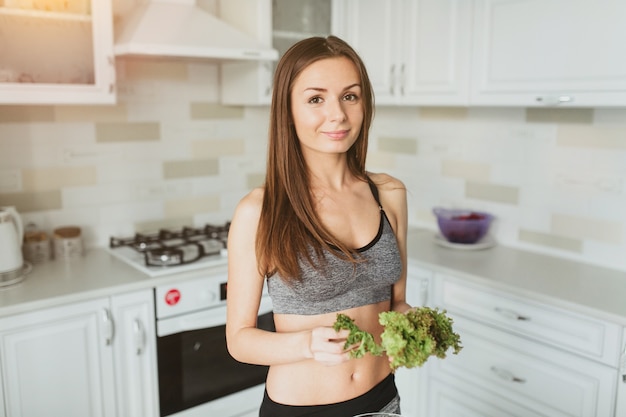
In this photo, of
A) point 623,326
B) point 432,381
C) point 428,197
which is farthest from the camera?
point 428,197

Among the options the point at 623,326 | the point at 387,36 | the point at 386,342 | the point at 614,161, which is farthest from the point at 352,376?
the point at 387,36

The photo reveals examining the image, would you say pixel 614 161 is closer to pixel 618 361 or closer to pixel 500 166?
pixel 500 166

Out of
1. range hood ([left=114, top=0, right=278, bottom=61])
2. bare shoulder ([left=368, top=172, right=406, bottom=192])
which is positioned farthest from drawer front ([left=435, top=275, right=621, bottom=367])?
range hood ([left=114, top=0, right=278, bottom=61])

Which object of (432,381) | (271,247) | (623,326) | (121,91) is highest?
(121,91)

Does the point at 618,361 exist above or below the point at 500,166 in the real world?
below

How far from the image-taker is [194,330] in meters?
2.42

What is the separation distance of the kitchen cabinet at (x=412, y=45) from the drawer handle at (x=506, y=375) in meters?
1.04

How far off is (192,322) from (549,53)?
5.40ft

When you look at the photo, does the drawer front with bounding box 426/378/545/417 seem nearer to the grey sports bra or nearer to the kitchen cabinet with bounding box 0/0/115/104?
the grey sports bra

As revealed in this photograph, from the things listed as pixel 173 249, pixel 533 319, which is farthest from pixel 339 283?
pixel 173 249

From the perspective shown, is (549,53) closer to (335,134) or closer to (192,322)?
(335,134)

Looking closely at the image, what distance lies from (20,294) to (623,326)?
1.95m

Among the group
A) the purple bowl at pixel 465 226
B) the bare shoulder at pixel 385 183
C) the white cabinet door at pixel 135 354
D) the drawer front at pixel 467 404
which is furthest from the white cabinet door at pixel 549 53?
the white cabinet door at pixel 135 354

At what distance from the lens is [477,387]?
2359 mm
